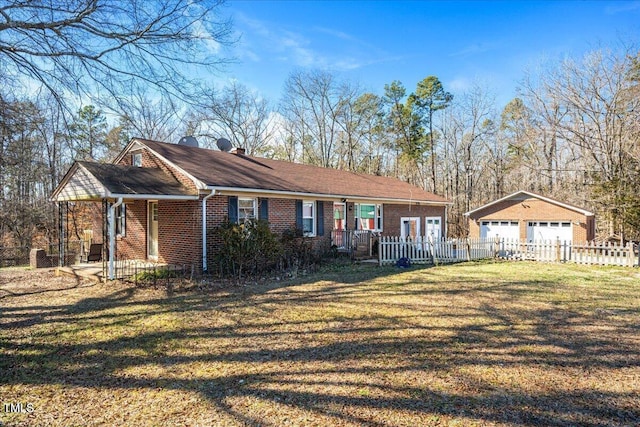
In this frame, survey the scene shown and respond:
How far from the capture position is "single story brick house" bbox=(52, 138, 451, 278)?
464 inches

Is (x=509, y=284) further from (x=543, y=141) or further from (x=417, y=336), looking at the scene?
(x=543, y=141)

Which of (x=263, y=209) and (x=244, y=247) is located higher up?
(x=263, y=209)

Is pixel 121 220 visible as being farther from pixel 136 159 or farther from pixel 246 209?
pixel 246 209

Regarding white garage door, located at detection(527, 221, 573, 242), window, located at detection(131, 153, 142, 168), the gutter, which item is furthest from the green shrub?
white garage door, located at detection(527, 221, 573, 242)

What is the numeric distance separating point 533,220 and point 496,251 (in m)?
5.53

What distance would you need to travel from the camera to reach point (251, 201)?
535 inches

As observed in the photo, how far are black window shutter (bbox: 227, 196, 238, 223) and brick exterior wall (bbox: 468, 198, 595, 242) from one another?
1585 cm

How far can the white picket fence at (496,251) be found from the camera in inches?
576

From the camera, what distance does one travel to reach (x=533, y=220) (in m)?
20.8

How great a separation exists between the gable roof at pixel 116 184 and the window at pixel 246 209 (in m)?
1.87

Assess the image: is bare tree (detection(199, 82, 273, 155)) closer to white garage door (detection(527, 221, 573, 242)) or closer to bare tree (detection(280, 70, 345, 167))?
bare tree (detection(280, 70, 345, 167))

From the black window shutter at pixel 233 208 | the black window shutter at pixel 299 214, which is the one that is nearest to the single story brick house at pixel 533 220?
the black window shutter at pixel 299 214

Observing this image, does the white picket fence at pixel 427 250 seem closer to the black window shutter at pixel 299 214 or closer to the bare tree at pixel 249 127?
the black window shutter at pixel 299 214

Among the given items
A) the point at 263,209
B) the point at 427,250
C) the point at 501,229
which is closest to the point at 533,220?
the point at 501,229
